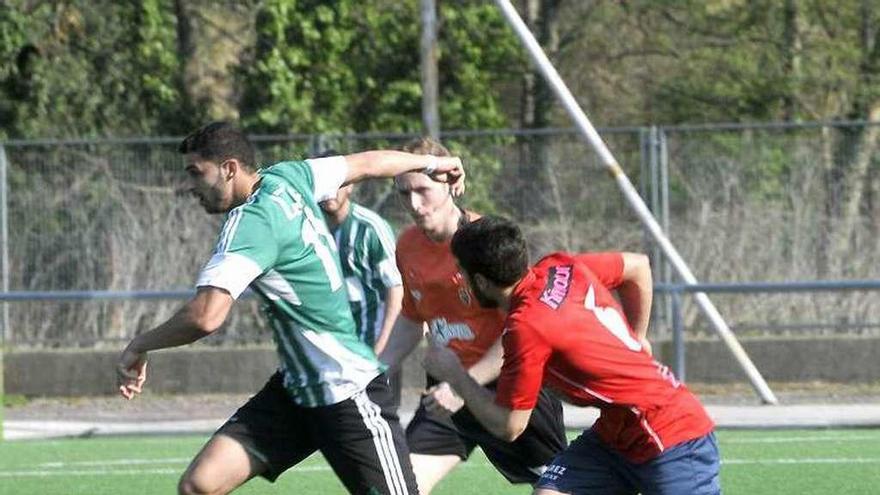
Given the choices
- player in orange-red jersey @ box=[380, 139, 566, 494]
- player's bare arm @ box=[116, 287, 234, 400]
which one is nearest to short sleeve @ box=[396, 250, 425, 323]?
player in orange-red jersey @ box=[380, 139, 566, 494]

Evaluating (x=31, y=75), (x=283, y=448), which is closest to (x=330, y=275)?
(x=283, y=448)

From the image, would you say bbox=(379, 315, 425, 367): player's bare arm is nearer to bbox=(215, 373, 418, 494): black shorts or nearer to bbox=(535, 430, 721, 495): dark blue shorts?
bbox=(215, 373, 418, 494): black shorts

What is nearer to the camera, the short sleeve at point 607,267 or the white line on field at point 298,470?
the short sleeve at point 607,267

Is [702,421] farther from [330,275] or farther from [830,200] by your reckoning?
[830,200]

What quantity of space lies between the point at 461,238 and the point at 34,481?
583 centimetres

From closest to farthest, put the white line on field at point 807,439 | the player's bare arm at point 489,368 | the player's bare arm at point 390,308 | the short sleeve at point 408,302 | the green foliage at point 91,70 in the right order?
the player's bare arm at point 489,368 < the short sleeve at point 408,302 < the player's bare arm at point 390,308 < the white line on field at point 807,439 < the green foliage at point 91,70

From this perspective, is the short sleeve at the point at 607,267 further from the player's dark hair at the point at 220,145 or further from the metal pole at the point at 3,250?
the metal pole at the point at 3,250

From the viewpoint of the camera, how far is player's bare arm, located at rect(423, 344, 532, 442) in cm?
550

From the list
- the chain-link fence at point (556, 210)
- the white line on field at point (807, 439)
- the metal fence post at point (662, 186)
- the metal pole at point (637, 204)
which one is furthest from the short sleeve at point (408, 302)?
the metal fence post at point (662, 186)

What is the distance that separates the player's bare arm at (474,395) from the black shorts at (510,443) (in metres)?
1.72

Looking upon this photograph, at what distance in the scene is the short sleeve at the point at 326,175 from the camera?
6.72 m

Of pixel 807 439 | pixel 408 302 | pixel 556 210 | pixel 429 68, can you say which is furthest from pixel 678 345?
pixel 408 302

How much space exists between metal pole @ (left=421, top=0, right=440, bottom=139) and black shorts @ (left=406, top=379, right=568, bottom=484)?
31.8ft

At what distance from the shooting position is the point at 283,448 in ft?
21.8
